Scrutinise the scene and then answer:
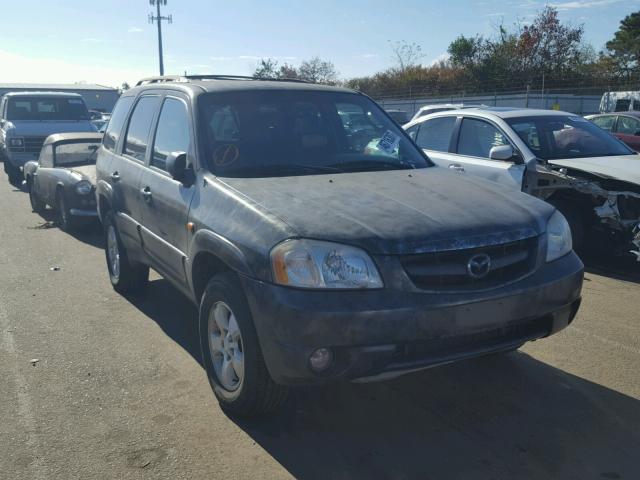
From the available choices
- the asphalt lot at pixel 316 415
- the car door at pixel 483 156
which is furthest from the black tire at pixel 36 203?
the car door at pixel 483 156

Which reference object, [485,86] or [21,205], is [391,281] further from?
[485,86]

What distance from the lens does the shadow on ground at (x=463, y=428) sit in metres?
3.26

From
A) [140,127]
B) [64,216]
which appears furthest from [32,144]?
[140,127]

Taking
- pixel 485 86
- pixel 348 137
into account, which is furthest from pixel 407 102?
pixel 348 137

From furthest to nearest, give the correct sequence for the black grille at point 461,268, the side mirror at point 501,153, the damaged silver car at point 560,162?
the side mirror at point 501,153 < the damaged silver car at point 560,162 < the black grille at point 461,268

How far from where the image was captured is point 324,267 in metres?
3.14

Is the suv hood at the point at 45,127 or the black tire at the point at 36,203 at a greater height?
the suv hood at the point at 45,127

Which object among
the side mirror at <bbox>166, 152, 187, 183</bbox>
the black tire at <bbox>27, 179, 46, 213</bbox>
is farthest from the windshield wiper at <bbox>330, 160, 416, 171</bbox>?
the black tire at <bbox>27, 179, 46, 213</bbox>

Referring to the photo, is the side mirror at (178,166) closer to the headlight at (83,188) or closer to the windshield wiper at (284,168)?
the windshield wiper at (284,168)

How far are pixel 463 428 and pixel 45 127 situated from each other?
48.9 feet

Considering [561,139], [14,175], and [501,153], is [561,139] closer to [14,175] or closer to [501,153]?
[501,153]

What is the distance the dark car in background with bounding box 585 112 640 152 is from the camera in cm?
1502

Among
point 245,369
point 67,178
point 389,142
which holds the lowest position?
point 245,369

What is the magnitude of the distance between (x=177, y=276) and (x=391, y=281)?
6.29ft
